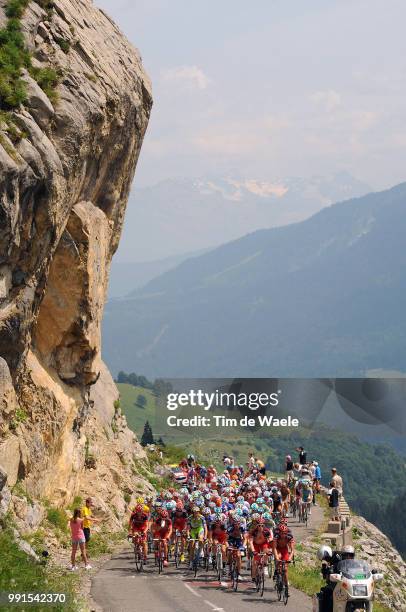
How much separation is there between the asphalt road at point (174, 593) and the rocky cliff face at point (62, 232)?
12.1 feet

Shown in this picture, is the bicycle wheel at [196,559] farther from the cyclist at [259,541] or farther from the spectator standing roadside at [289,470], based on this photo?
the spectator standing roadside at [289,470]

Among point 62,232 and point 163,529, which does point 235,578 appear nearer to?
point 163,529

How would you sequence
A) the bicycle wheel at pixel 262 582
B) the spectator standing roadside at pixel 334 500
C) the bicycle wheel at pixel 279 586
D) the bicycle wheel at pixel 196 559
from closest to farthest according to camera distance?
the bicycle wheel at pixel 279 586 → the bicycle wheel at pixel 262 582 → the bicycle wheel at pixel 196 559 → the spectator standing roadside at pixel 334 500

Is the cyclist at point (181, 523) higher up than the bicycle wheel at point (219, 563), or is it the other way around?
the cyclist at point (181, 523)

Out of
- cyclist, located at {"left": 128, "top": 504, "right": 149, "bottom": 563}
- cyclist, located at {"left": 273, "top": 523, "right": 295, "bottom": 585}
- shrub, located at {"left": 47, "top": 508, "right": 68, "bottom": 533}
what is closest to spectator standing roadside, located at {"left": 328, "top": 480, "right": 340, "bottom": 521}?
shrub, located at {"left": 47, "top": 508, "right": 68, "bottom": 533}

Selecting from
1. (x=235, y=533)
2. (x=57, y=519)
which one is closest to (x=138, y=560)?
(x=57, y=519)

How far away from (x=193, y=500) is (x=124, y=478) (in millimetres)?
13356

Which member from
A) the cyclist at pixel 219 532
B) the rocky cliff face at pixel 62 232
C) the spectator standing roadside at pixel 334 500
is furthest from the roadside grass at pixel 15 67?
the spectator standing roadside at pixel 334 500

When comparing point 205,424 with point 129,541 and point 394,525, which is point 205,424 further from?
point 394,525

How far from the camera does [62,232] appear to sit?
3098 cm

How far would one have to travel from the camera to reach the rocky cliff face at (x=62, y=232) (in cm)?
2720

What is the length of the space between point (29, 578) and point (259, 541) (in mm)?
7156

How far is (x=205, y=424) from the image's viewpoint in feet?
198

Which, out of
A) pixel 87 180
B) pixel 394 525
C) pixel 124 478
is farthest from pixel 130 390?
pixel 87 180
